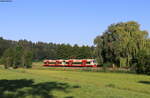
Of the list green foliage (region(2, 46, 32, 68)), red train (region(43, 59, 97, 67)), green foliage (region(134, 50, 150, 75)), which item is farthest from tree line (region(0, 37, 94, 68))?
A: green foliage (region(134, 50, 150, 75))

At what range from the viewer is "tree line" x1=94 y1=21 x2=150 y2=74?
164ft

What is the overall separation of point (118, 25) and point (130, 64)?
9377 millimetres

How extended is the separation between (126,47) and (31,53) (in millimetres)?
38464

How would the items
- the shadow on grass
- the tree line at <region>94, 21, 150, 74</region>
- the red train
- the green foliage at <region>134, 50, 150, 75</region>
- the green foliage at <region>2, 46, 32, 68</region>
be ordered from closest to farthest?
the shadow on grass → the green foliage at <region>134, 50, 150, 75</region> → the tree line at <region>94, 21, 150, 74</region> → the red train → the green foliage at <region>2, 46, 32, 68</region>

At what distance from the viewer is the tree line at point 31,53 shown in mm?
75938

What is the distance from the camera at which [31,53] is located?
80125 mm

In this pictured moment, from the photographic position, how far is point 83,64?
233 ft

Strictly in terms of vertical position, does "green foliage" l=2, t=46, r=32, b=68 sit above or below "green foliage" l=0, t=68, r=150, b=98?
above

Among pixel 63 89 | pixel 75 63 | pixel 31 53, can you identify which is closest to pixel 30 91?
pixel 63 89

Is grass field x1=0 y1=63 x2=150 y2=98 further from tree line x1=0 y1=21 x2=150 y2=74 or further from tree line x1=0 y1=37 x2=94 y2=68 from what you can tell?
tree line x1=0 y1=37 x2=94 y2=68

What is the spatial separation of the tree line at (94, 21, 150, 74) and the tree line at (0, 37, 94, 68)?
8378 millimetres

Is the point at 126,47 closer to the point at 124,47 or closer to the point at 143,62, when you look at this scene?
the point at 124,47

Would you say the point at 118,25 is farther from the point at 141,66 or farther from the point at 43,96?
the point at 43,96

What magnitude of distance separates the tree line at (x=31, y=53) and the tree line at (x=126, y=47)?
8.38m
